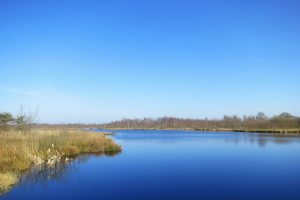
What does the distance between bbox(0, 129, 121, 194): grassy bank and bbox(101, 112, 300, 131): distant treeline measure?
175 feet

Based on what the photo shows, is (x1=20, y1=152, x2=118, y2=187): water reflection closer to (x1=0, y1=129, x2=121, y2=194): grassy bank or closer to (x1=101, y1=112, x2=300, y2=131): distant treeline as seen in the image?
(x1=0, y1=129, x2=121, y2=194): grassy bank

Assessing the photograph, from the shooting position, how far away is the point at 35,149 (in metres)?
16.6

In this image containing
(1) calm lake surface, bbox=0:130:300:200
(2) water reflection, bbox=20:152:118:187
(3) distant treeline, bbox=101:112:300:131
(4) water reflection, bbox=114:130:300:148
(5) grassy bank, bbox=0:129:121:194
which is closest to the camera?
(1) calm lake surface, bbox=0:130:300:200

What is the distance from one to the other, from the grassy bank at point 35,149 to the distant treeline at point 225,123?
53.4 m

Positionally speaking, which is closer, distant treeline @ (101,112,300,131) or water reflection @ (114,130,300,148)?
water reflection @ (114,130,300,148)

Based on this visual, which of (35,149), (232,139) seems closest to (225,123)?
(232,139)

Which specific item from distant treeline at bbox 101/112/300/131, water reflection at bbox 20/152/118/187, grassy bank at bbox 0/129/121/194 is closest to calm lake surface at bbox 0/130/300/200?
water reflection at bbox 20/152/118/187

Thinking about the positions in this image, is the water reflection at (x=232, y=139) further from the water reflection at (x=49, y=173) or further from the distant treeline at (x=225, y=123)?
the distant treeline at (x=225, y=123)

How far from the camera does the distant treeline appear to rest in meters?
73.1

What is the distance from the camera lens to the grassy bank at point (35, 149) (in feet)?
43.1

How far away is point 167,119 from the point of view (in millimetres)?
153875

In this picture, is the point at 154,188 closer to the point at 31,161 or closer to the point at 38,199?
the point at 38,199

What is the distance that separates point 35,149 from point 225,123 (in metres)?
97.5

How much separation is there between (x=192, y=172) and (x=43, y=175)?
250 inches
